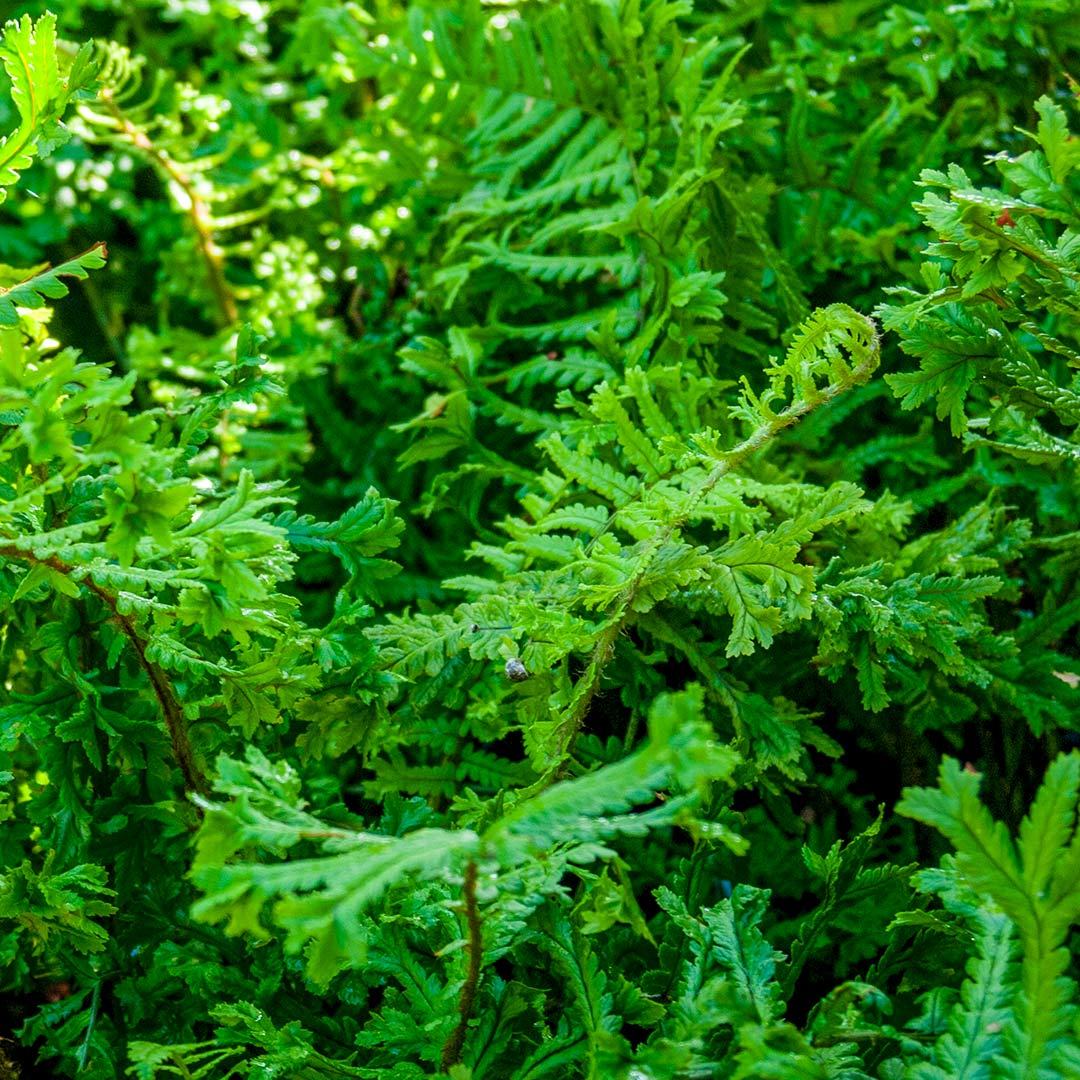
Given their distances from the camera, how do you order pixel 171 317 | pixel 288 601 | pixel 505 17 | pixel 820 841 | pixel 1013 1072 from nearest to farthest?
pixel 1013 1072, pixel 288 601, pixel 820 841, pixel 505 17, pixel 171 317

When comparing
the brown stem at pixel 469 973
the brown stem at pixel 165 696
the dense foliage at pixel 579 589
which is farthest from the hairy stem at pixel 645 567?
the brown stem at pixel 165 696

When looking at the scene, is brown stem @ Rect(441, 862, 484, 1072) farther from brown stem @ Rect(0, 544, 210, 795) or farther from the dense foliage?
brown stem @ Rect(0, 544, 210, 795)

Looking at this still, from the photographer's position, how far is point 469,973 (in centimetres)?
75

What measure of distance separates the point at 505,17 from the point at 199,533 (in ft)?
4.21

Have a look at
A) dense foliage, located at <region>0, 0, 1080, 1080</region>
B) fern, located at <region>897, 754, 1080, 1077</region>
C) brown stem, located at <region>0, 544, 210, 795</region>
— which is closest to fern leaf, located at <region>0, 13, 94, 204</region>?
dense foliage, located at <region>0, 0, 1080, 1080</region>

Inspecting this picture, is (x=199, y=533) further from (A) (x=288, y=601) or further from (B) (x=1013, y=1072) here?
(B) (x=1013, y=1072)

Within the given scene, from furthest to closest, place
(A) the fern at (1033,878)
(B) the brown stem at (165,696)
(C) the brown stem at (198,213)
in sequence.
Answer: (C) the brown stem at (198,213) → (B) the brown stem at (165,696) → (A) the fern at (1033,878)

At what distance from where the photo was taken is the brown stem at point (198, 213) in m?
1.49

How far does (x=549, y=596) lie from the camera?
1022mm

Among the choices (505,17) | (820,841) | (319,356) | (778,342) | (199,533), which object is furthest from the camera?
(505,17)

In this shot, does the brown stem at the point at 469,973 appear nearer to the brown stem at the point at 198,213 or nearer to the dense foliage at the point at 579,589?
the dense foliage at the point at 579,589

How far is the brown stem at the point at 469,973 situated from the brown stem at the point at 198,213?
1.22 m

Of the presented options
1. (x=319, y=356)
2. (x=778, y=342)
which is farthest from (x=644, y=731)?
(x=319, y=356)

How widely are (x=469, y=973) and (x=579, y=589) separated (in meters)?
0.33
